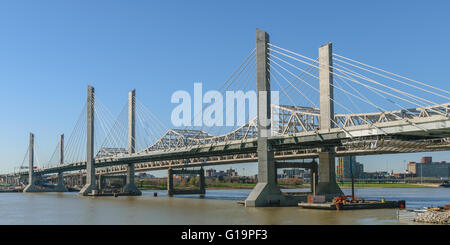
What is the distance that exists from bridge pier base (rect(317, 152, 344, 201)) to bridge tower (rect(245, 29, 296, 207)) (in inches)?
212

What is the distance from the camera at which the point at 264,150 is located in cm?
6288

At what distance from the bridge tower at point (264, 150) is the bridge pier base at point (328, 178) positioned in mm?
5386

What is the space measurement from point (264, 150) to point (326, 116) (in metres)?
8.57

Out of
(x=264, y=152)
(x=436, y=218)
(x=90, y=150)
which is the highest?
(x=90, y=150)

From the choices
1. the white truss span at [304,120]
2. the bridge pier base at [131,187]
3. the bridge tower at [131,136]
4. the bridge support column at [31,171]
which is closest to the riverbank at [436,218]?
the white truss span at [304,120]

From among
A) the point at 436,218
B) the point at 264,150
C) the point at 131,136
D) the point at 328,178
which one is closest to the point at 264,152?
the point at 264,150

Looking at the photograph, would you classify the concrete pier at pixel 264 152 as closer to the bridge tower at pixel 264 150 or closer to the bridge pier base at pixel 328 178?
the bridge tower at pixel 264 150

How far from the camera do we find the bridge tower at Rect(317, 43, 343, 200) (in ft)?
206

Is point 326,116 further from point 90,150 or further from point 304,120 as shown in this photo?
point 90,150

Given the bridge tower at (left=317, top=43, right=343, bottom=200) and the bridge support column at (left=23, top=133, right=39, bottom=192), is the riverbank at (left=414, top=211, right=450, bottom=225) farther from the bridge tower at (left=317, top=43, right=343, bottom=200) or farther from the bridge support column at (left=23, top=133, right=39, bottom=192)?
the bridge support column at (left=23, top=133, right=39, bottom=192)
